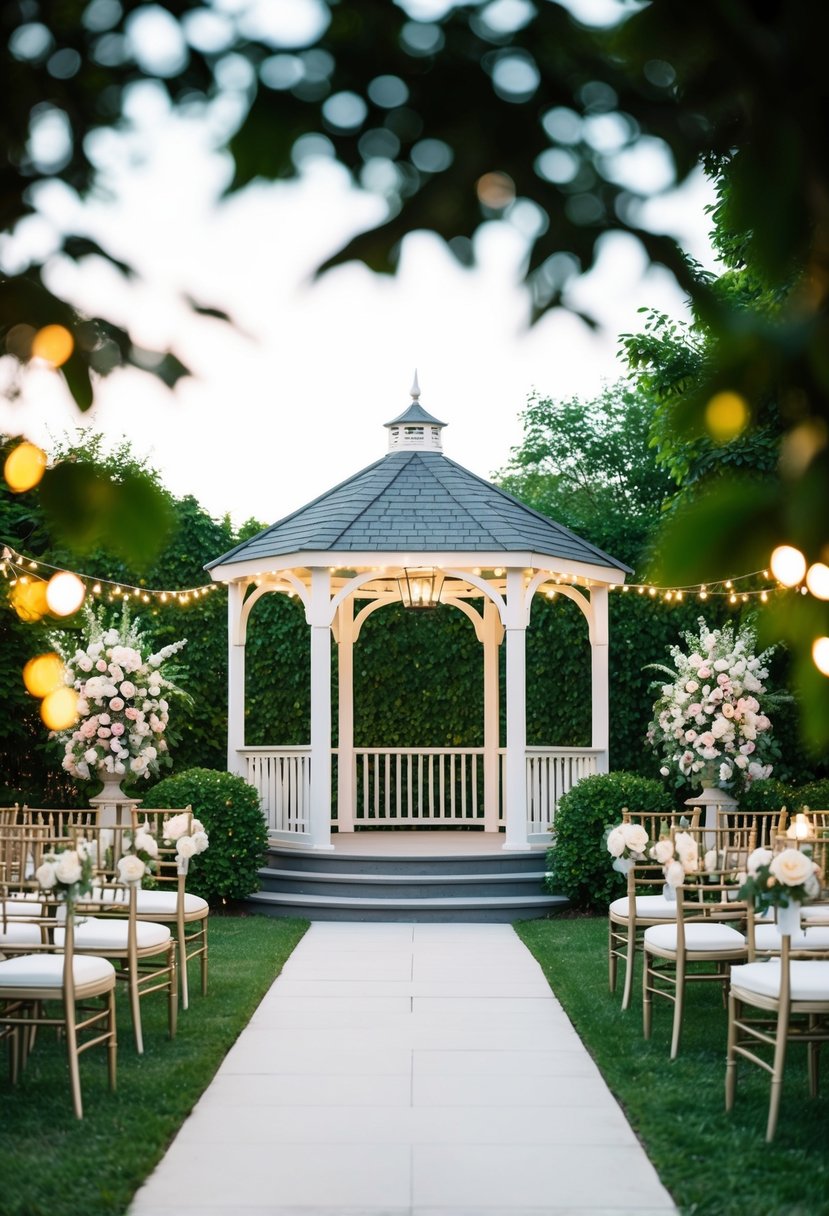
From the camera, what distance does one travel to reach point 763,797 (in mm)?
11781

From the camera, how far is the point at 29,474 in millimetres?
1650

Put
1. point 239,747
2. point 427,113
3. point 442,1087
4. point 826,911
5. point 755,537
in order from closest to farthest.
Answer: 1. point 755,537
2. point 427,113
3. point 442,1087
4. point 826,911
5. point 239,747

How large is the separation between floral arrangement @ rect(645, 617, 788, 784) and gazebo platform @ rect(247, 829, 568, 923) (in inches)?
60.4

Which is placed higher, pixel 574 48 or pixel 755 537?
pixel 574 48

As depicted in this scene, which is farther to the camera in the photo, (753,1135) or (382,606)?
(382,606)

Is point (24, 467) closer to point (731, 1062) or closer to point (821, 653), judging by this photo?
point (821, 653)

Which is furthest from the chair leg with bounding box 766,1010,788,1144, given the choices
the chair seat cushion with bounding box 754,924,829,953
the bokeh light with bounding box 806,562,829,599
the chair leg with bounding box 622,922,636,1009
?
the bokeh light with bounding box 806,562,829,599

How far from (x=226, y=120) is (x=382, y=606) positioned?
504 inches

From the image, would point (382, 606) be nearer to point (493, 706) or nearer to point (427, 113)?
point (493, 706)

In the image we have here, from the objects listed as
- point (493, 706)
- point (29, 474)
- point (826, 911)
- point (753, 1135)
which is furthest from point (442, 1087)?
point (493, 706)

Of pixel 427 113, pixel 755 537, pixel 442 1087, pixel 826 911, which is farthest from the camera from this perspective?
pixel 826 911

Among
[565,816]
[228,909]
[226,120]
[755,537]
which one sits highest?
[226,120]

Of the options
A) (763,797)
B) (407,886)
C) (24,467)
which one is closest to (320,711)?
(407,886)

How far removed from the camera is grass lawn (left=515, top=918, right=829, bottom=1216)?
14.8ft
